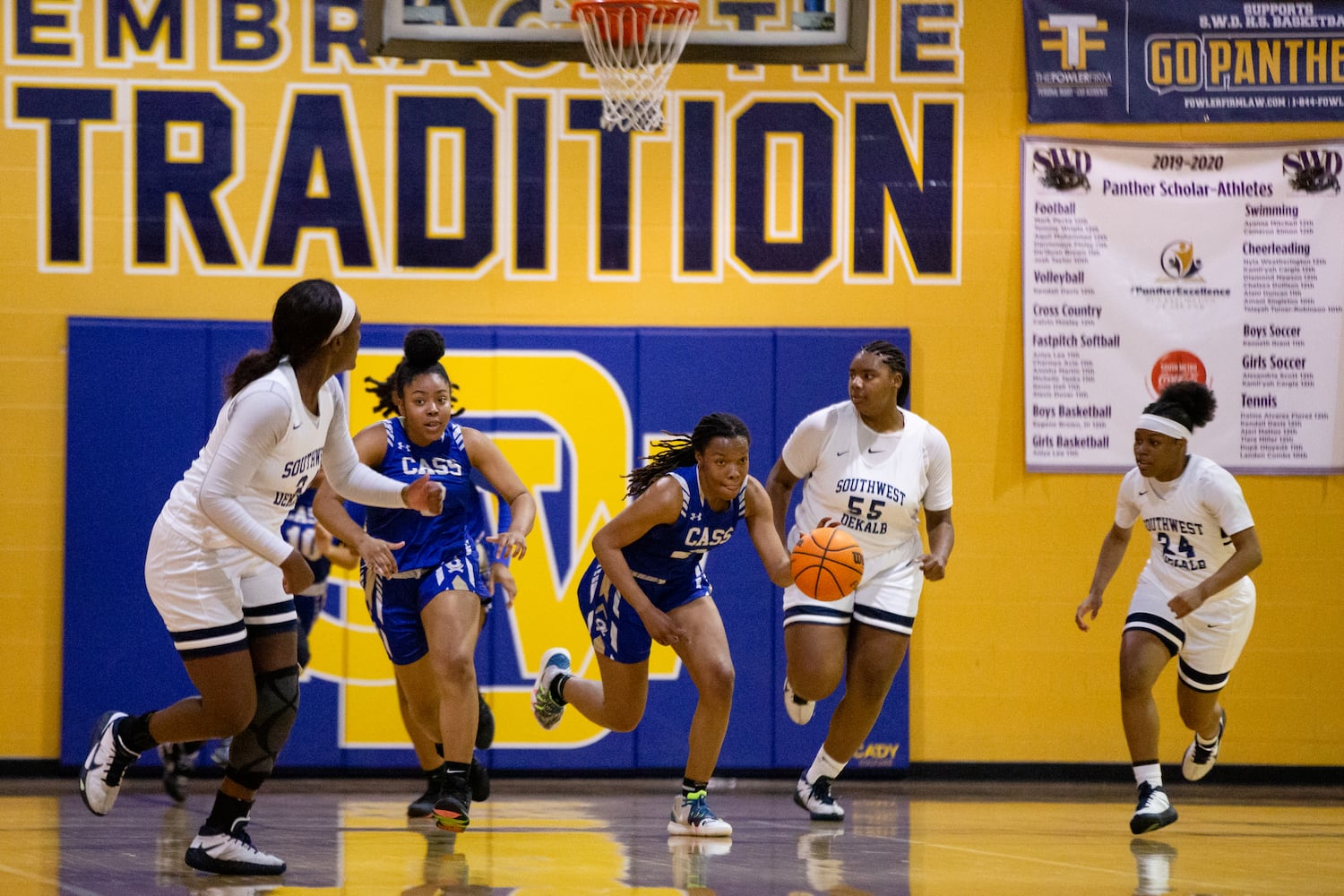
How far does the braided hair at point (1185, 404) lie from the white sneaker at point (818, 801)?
6.90ft

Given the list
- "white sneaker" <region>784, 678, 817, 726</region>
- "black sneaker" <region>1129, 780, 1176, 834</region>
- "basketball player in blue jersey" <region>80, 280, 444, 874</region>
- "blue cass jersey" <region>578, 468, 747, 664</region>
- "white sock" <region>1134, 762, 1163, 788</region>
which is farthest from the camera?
"white sneaker" <region>784, 678, 817, 726</region>

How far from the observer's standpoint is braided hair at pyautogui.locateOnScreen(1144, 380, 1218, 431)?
6297 mm

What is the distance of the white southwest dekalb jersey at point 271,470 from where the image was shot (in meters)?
4.34

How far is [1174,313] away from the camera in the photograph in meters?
8.18

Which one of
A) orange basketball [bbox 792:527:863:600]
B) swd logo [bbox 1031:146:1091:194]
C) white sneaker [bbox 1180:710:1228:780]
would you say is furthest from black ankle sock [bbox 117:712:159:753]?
swd logo [bbox 1031:146:1091:194]

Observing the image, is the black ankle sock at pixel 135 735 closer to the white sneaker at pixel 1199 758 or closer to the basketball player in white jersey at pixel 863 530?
the basketball player in white jersey at pixel 863 530

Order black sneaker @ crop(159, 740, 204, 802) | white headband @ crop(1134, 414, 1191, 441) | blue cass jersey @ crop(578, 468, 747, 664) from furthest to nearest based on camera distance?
black sneaker @ crop(159, 740, 204, 802), white headband @ crop(1134, 414, 1191, 441), blue cass jersey @ crop(578, 468, 747, 664)

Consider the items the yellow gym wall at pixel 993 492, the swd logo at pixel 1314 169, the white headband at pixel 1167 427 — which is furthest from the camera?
the swd logo at pixel 1314 169

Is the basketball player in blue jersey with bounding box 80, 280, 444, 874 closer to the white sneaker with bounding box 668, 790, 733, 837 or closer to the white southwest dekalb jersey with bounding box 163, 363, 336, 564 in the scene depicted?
the white southwest dekalb jersey with bounding box 163, 363, 336, 564

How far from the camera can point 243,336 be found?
7.79 meters

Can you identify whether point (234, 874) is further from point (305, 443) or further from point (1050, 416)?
point (1050, 416)

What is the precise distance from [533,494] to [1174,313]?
3.59 meters

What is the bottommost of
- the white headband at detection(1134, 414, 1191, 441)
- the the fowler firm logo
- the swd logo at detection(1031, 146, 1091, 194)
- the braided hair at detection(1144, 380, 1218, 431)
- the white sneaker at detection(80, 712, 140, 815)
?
the white sneaker at detection(80, 712, 140, 815)

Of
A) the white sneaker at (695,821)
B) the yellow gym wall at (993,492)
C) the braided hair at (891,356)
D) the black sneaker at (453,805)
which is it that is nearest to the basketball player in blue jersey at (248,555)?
the black sneaker at (453,805)
